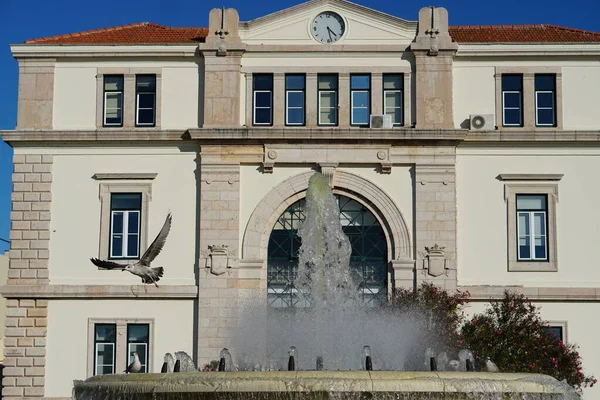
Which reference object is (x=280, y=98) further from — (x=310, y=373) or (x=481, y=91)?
(x=310, y=373)

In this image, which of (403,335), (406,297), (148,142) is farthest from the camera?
(148,142)

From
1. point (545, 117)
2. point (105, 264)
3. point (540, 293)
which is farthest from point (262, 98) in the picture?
point (105, 264)

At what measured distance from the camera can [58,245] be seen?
31.9m

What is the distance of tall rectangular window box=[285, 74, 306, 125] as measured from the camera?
106 feet

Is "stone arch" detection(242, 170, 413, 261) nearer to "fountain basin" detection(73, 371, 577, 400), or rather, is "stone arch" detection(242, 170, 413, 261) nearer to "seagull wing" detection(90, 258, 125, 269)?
"seagull wing" detection(90, 258, 125, 269)

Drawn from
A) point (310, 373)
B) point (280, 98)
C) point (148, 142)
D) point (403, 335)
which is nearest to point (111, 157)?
point (148, 142)

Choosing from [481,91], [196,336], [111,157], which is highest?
[481,91]

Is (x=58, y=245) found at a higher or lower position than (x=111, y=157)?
lower

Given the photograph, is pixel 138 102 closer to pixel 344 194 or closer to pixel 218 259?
pixel 218 259

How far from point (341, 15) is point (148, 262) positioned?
33.4ft

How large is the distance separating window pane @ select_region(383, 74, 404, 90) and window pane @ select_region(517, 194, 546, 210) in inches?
174

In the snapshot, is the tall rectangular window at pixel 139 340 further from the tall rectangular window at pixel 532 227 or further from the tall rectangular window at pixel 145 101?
the tall rectangular window at pixel 532 227

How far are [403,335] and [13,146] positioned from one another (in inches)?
481

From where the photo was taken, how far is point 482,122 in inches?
1260
